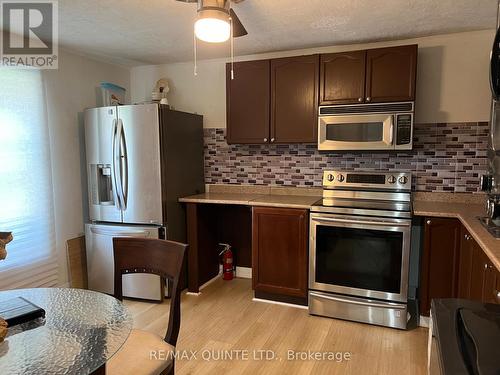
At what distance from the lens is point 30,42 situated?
9.10 feet

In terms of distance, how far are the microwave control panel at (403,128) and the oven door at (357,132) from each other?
0.15 feet

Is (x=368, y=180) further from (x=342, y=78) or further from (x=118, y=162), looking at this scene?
(x=118, y=162)

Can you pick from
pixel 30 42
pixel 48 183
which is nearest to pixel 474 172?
pixel 48 183

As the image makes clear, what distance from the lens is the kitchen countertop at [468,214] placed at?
159cm

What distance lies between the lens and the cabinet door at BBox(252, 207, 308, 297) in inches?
110

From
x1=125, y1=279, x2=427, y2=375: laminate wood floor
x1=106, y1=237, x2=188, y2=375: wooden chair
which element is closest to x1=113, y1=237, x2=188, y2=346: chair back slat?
x1=106, y1=237, x2=188, y2=375: wooden chair

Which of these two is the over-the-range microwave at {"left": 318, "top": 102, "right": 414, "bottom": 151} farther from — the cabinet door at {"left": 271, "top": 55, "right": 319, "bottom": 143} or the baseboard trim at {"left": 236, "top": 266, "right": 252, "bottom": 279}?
the baseboard trim at {"left": 236, "top": 266, "right": 252, "bottom": 279}

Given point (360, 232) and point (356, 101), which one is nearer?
point (360, 232)

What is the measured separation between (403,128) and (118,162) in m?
2.33

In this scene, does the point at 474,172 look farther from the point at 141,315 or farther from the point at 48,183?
the point at 48,183

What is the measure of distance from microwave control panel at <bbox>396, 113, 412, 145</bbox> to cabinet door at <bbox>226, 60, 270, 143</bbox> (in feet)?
3.52

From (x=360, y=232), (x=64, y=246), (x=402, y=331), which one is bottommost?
(x=402, y=331)

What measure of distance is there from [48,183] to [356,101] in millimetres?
2626

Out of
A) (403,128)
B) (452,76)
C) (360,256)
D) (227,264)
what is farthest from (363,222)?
(227,264)
